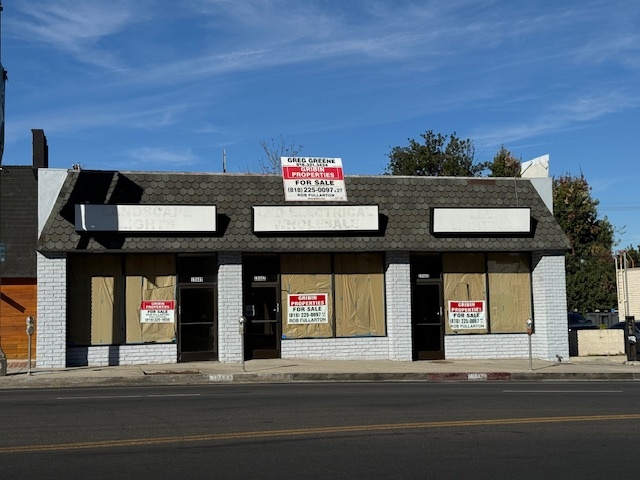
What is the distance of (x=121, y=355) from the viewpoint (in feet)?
67.9

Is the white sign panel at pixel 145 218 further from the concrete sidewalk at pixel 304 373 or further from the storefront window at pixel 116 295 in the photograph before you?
the concrete sidewalk at pixel 304 373

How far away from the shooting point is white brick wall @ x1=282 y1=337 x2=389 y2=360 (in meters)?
22.0

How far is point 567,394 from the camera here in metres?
15.0

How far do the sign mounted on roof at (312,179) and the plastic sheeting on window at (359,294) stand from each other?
1.86 m

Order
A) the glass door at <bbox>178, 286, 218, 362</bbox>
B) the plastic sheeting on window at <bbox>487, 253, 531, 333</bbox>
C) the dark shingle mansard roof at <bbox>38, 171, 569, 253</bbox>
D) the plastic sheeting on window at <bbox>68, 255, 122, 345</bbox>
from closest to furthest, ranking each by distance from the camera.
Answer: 1. the dark shingle mansard roof at <bbox>38, 171, 569, 253</bbox>
2. the plastic sheeting on window at <bbox>68, 255, 122, 345</bbox>
3. the glass door at <bbox>178, 286, 218, 362</bbox>
4. the plastic sheeting on window at <bbox>487, 253, 531, 333</bbox>

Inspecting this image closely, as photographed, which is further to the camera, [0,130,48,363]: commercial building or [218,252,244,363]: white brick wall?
[0,130,48,363]: commercial building

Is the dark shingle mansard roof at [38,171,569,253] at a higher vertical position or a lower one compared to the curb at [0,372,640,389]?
higher

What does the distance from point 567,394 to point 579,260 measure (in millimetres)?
44162

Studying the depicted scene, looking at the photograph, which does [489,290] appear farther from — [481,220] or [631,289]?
[631,289]

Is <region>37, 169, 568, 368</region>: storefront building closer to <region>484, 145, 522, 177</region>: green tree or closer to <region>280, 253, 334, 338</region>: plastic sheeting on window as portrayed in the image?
<region>280, 253, 334, 338</region>: plastic sheeting on window

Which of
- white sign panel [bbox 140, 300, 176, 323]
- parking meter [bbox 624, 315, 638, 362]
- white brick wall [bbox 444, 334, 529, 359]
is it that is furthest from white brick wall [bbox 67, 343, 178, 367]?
parking meter [bbox 624, 315, 638, 362]

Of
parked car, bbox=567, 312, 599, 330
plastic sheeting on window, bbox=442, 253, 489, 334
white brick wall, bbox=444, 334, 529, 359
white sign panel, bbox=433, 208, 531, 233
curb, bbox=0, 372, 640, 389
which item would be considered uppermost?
white sign panel, bbox=433, 208, 531, 233

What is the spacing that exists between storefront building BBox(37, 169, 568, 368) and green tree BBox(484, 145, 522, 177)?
2479cm

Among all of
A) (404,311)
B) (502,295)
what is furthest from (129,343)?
(502,295)
